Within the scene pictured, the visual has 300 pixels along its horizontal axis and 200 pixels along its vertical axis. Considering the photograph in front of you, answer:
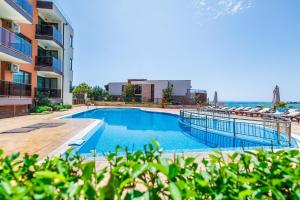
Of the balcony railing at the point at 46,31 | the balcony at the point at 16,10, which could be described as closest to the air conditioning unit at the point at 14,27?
the balcony at the point at 16,10

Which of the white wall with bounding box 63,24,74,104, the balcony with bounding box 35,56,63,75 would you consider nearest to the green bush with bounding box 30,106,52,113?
the balcony with bounding box 35,56,63,75

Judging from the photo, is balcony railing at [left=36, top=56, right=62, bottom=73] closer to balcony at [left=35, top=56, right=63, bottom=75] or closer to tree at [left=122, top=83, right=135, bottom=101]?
balcony at [left=35, top=56, right=63, bottom=75]

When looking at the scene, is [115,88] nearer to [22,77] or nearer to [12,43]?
[22,77]

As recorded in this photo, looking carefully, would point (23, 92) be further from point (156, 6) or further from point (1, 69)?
point (156, 6)

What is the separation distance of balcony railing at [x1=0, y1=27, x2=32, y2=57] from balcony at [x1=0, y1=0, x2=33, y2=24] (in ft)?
4.88

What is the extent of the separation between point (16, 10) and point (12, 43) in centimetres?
220

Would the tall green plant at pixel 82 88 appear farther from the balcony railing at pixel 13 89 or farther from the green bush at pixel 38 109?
the balcony railing at pixel 13 89

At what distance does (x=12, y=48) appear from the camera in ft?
45.2

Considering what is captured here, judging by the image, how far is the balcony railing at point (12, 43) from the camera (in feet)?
41.9

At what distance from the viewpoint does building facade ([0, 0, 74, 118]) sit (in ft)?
46.0

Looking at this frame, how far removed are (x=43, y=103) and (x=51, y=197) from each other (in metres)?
20.8

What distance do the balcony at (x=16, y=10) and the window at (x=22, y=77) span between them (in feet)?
13.6

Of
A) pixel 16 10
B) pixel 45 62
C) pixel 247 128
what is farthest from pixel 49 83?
pixel 247 128

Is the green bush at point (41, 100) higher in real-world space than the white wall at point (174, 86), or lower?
lower
